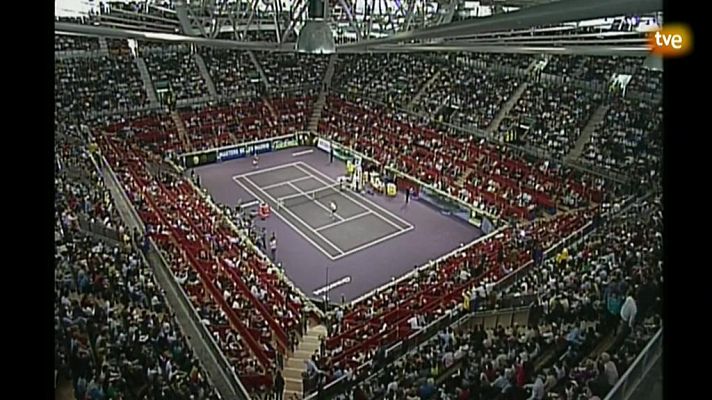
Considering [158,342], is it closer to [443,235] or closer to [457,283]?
[457,283]

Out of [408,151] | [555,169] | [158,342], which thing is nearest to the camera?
[158,342]

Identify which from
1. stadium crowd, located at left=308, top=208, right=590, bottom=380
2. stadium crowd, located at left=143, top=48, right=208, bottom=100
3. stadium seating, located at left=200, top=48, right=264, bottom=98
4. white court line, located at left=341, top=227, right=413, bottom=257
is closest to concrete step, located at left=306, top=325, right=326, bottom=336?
stadium crowd, located at left=308, top=208, right=590, bottom=380

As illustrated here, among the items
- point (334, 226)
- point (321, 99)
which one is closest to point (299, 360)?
point (334, 226)

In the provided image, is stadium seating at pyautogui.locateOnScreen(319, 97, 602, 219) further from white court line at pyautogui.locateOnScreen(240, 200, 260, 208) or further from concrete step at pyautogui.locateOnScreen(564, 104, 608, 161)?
white court line at pyautogui.locateOnScreen(240, 200, 260, 208)

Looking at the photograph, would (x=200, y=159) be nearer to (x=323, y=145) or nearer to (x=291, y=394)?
(x=323, y=145)

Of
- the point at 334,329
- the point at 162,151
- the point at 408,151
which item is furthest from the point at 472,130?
the point at 334,329

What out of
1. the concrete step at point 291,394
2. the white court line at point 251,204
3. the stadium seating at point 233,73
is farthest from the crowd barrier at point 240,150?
the concrete step at point 291,394

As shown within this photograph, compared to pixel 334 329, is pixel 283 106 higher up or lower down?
higher up
